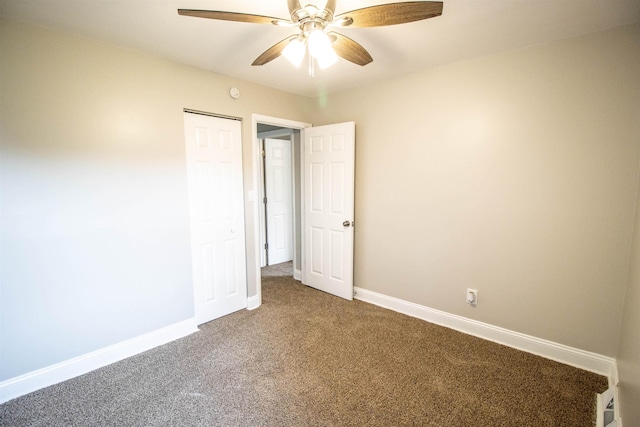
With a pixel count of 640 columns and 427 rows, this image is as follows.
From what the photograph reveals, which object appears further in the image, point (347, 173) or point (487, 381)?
point (347, 173)

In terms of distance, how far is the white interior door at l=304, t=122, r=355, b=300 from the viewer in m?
3.27

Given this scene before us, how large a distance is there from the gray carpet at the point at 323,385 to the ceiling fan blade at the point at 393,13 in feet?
7.09

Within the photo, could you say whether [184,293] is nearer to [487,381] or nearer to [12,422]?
[12,422]

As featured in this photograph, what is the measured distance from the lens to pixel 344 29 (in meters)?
1.97

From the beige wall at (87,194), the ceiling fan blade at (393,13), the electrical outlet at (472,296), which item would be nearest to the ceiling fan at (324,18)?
the ceiling fan blade at (393,13)

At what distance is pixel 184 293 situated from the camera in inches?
106

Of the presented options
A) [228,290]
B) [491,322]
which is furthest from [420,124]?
[228,290]

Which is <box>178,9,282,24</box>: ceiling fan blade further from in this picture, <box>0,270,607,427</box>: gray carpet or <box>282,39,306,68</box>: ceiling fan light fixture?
<box>0,270,607,427</box>: gray carpet

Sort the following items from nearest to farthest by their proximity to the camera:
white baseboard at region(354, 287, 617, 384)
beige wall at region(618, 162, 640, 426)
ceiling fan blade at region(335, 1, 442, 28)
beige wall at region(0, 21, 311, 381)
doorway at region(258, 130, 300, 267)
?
ceiling fan blade at region(335, 1, 442, 28) → beige wall at region(618, 162, 640, 426) → beige wall at region(0, 21, 311, 381) → white baseboard at region(354, 287, 617, 384) → doorway at region(258, 130, 300, 267)

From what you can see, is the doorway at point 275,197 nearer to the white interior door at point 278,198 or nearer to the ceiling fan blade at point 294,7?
the white interior door at point 278,198

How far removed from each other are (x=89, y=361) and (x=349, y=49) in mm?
2855

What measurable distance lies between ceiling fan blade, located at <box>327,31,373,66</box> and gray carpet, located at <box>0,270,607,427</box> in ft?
7.13

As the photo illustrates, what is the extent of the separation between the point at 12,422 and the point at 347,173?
3101mm

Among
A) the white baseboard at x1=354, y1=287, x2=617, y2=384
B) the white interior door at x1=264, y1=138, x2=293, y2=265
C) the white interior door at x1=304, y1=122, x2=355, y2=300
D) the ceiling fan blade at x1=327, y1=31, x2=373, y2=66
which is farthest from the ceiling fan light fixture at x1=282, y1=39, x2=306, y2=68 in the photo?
the white interior door at x1=264, y1=138, x2=293, y2=265
